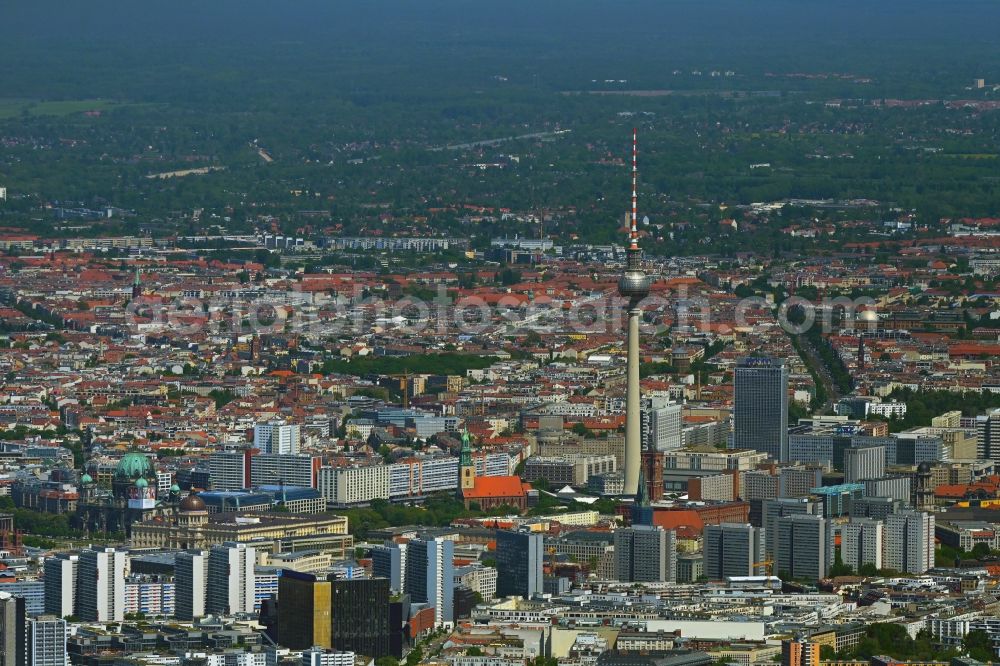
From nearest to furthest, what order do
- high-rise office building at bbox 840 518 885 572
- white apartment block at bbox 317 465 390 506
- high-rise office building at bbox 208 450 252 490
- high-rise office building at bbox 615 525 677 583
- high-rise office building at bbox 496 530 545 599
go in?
high-rise office building at bbox 496 530 545 599
high-rise office building at bbox 615 525 677 583
high-rise office building at bbox 840 518 885 572
white apartment block at bbox 317 465 390 506
high-rise office building at bbox 208 450 252 490

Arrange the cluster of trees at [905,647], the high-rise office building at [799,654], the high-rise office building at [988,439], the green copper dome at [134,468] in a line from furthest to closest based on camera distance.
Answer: the high-rise office building at [988,439], the green copper dome at [134,468], the cluster of trees at [905,647], the high-rise office building at [799,654]

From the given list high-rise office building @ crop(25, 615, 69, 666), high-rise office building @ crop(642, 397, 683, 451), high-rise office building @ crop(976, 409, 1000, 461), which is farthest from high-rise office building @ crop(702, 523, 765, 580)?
high-rise office building @ crop(976, 409, 1000, 461)

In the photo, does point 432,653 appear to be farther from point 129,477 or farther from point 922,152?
point 922,152

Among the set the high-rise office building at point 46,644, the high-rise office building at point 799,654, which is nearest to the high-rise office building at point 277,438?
the high-rise office building at point 46,644

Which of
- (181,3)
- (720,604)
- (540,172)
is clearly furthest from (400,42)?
(720,604)

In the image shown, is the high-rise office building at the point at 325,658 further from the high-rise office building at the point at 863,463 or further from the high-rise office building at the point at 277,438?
the high-rise office building at the point at 277,438

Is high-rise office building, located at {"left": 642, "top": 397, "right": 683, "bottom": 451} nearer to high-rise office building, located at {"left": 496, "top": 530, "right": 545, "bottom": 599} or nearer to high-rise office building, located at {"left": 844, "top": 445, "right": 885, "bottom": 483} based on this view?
high-rise office building, located at {"left": 844, "top": 445, "right": 885, "bottom": 483}

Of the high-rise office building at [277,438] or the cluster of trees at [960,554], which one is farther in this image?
the high-rise office building at [277,438]
